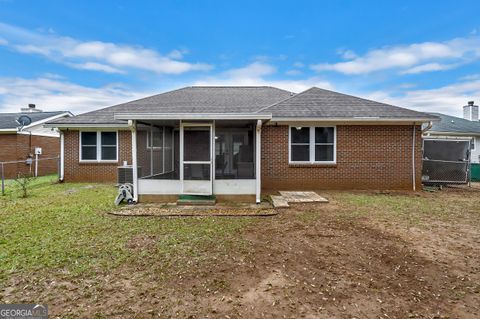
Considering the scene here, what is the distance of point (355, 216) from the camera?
21.6 ft

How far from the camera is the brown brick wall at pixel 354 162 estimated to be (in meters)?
10.4

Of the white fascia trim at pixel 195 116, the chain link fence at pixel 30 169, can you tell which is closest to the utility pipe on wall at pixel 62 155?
the chain link fence at pixel 30 169

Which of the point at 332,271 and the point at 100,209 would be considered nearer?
the point at 332,271

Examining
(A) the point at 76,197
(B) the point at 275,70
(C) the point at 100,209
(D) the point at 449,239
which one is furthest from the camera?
(B) the point at 275,70

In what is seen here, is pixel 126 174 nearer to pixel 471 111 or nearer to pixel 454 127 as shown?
pixel 454 127

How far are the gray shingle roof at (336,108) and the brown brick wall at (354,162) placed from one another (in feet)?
1.60

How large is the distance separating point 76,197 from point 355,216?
27.4 feet

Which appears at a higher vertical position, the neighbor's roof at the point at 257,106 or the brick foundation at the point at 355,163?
the neighbor's roof at the point at 257,106

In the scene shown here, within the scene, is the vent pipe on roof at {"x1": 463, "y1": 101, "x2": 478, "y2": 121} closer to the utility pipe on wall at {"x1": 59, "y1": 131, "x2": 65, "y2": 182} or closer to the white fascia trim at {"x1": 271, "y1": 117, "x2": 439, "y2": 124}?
the white fascia trim at {"x1": 271, "y1": 117, "x2": 439, "y2": 124}

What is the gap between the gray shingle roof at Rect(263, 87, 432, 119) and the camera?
1016cm

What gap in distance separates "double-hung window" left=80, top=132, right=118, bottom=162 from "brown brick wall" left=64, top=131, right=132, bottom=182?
0.21 m

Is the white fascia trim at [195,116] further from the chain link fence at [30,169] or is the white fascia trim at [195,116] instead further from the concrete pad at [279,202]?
the chain link fence at [30,169]

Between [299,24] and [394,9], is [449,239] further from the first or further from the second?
[299,24]

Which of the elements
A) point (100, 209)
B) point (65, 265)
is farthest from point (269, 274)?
point (100, 209)
